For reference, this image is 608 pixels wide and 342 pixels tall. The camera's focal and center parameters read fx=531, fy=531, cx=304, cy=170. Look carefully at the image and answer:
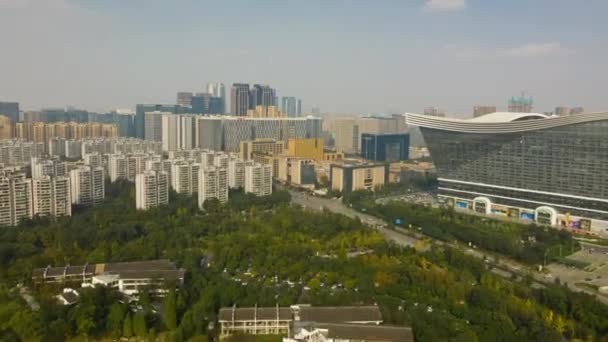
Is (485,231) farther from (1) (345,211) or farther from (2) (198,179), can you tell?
(2) (198,179)

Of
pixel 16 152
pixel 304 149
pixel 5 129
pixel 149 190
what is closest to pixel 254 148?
pixel 304 149

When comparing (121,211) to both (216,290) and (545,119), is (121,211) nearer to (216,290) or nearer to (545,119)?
(216,290)

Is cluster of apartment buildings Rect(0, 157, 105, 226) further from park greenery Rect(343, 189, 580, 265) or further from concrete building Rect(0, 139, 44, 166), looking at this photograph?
park greenery Rect(343, 189, 580, 265)

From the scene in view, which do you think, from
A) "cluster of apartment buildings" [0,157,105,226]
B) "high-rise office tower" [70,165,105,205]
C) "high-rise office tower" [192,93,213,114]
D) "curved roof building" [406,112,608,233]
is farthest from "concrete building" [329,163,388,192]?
"high-rise office tower" [192,93,213,114]

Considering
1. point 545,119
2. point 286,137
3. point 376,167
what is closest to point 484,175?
point 545,119

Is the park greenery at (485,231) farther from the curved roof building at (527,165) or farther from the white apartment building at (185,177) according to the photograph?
the white apartment building at (185,177)

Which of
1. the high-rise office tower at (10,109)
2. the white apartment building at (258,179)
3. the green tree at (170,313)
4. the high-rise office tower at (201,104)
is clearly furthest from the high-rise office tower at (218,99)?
the green tree at (170,313)

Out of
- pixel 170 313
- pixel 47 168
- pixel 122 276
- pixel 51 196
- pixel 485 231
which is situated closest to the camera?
pixel 170 313
